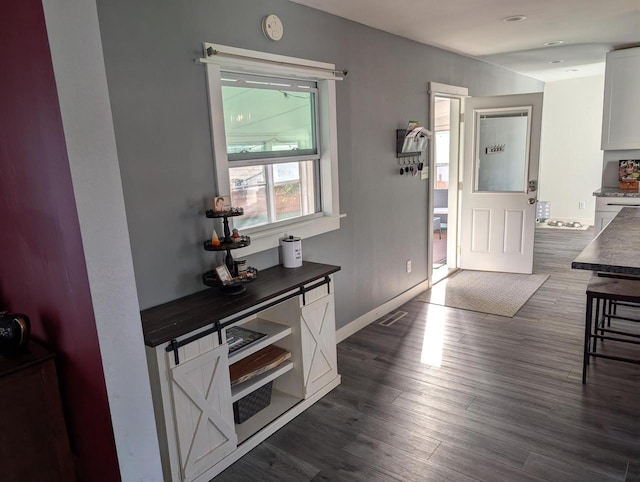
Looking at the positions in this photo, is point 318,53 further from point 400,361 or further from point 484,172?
point 484,172

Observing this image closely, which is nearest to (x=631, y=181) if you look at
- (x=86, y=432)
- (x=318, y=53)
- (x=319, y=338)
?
(x=318, y=53)

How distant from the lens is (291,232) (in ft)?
9.67

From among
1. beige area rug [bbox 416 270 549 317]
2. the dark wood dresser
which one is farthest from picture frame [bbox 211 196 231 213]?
beige area rug [bbox 416 270 549 317]

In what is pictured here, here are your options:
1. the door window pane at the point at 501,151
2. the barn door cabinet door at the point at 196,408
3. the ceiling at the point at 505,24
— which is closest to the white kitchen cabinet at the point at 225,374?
the barn door cabinet door at the point at 196,408

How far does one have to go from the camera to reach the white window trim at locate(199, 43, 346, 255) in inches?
93.1

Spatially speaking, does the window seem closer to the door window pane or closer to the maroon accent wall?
the maroon accent wall

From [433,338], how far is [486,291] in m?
1.33

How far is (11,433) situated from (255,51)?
7.05ft

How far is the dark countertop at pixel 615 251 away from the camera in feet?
6.99

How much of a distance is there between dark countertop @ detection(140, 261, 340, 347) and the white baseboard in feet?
3.25

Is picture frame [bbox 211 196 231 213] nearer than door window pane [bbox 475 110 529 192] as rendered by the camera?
Yes

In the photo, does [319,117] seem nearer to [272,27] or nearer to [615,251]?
[272,27]

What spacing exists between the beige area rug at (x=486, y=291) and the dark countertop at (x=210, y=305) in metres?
2.02

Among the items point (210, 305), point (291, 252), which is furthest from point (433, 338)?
point (210, 305)
